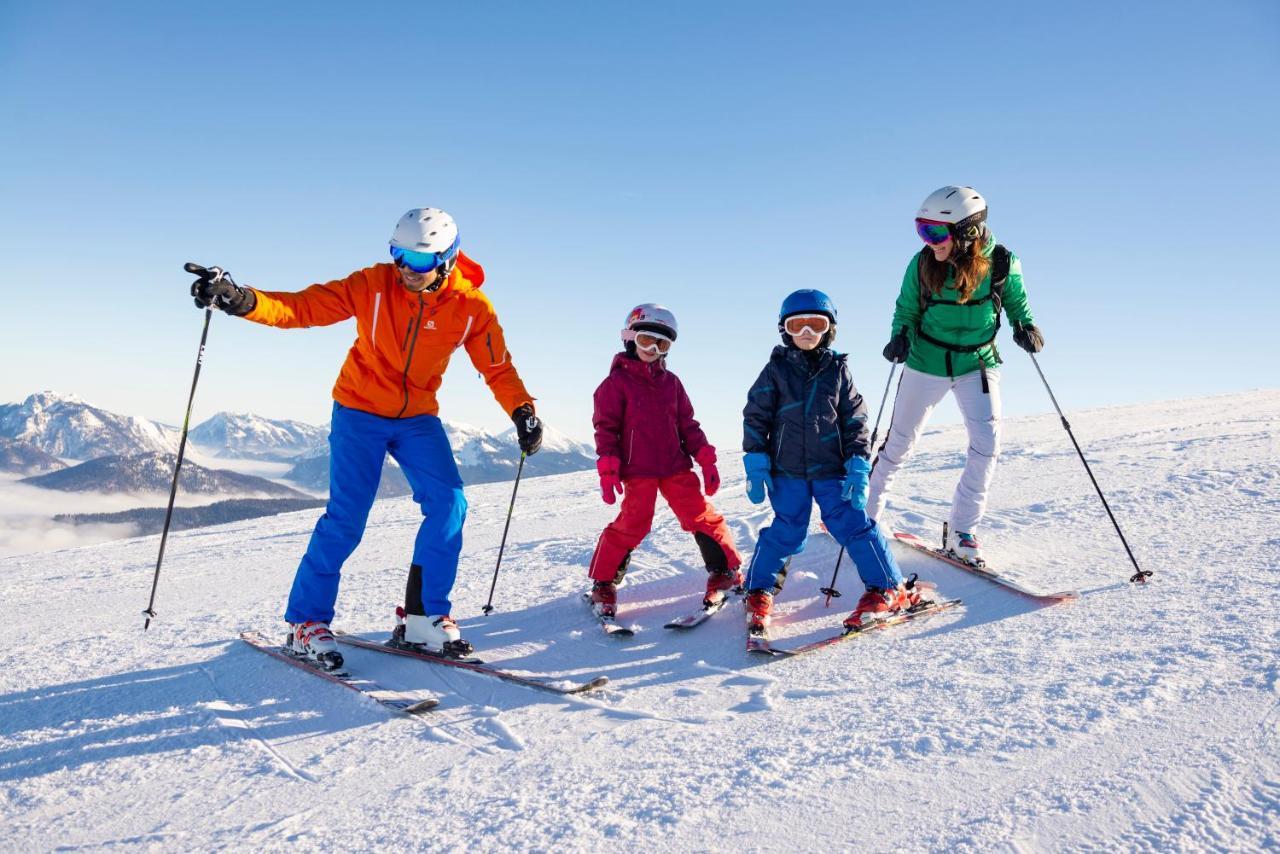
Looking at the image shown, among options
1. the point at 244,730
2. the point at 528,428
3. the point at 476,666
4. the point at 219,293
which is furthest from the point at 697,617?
the point at 219,293

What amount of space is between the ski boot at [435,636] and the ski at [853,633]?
5.27 feet

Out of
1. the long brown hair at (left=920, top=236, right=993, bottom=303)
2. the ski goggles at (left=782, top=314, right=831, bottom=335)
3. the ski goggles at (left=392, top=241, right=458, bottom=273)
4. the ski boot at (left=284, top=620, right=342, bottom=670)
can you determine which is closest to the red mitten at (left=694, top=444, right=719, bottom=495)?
the ski goggles at (left=782, top=314, right=831, bottom=335)

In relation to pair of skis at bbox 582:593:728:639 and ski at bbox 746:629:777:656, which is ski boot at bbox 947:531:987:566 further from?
ski at bbox 746:629:777:656

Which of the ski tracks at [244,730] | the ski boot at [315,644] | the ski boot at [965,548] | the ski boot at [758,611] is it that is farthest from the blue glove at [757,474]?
the ski tracks at [244,730]

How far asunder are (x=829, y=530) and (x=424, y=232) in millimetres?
2844

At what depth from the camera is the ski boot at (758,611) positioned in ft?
14.2

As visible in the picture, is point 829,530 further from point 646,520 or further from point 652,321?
point 652,321

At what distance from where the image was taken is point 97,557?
9.52 meters

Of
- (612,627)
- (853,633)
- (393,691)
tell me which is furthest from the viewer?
(612,627)

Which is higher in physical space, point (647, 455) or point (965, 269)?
point (965, 269)

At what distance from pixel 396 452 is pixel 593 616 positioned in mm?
1634

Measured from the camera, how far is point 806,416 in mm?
4496

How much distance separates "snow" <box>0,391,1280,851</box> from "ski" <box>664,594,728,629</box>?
0.26ft

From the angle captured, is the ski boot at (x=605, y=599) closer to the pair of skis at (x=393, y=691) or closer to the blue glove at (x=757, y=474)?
the pair of skis at (x=393, y=691)
